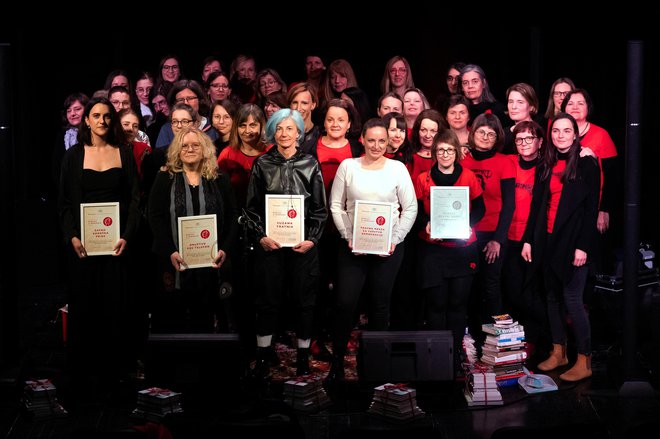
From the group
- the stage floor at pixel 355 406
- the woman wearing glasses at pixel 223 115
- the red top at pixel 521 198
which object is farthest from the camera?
the woman wearing glasses at pixel 223 115

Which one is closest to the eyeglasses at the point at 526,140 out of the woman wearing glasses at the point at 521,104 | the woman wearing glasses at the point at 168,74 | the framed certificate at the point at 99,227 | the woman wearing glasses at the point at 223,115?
the woman wearing glasses at the point at 521,104

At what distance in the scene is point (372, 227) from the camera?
6.61 meters

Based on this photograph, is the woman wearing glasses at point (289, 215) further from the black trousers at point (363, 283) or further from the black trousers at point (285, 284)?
the black trousers at point (363, 283)

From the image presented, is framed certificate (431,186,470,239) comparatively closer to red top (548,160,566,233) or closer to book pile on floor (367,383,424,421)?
red top (548,160,566,233)

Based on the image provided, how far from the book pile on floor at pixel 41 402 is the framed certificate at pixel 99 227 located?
97 cm

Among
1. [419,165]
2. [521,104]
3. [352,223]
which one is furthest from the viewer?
[521,104]

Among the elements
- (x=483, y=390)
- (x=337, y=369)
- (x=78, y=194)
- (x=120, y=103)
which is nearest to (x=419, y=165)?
(x=337, y=369)

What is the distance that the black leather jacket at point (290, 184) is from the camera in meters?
6.66

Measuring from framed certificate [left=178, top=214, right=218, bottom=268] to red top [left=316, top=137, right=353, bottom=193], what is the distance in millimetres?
959

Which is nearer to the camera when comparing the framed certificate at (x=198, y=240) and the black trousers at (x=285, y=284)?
the framed certificate at (x=198, y=240)

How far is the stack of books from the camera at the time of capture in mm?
6477

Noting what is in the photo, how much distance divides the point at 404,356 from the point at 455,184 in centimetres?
128

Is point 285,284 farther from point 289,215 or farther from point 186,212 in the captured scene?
point 186,212

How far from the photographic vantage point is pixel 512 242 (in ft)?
24.0
